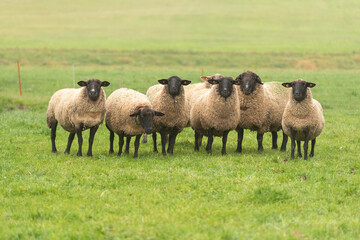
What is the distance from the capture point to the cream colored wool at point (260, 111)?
1329 cm

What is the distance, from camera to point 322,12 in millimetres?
90750

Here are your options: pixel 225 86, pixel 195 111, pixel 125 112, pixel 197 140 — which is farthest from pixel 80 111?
pixel 225 86

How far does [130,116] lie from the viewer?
1206cm

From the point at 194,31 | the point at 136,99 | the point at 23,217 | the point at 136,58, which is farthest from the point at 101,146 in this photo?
the point at 194,31

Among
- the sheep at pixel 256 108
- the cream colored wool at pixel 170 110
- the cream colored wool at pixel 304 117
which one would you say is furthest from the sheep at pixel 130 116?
the cream colored wool at pixel 304 117

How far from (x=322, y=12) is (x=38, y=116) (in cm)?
8170

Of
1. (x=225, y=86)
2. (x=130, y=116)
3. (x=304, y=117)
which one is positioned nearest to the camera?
(x=304, y=117)

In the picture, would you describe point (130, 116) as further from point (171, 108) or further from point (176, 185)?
point (176, 185)

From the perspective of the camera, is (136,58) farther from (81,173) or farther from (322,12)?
(322,12)

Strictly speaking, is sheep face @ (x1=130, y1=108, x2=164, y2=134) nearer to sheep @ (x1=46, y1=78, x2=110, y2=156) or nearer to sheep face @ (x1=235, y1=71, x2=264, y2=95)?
sheep @ (x1=46, y1=78, x2=110, y2=156)

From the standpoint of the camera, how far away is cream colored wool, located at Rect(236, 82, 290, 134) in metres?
13.3

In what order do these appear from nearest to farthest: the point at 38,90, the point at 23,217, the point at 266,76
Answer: the point at 23,217
the point at 38,90
the point at 266,76

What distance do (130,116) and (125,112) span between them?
0.33 m

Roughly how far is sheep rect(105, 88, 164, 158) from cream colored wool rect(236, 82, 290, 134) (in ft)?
8.36
